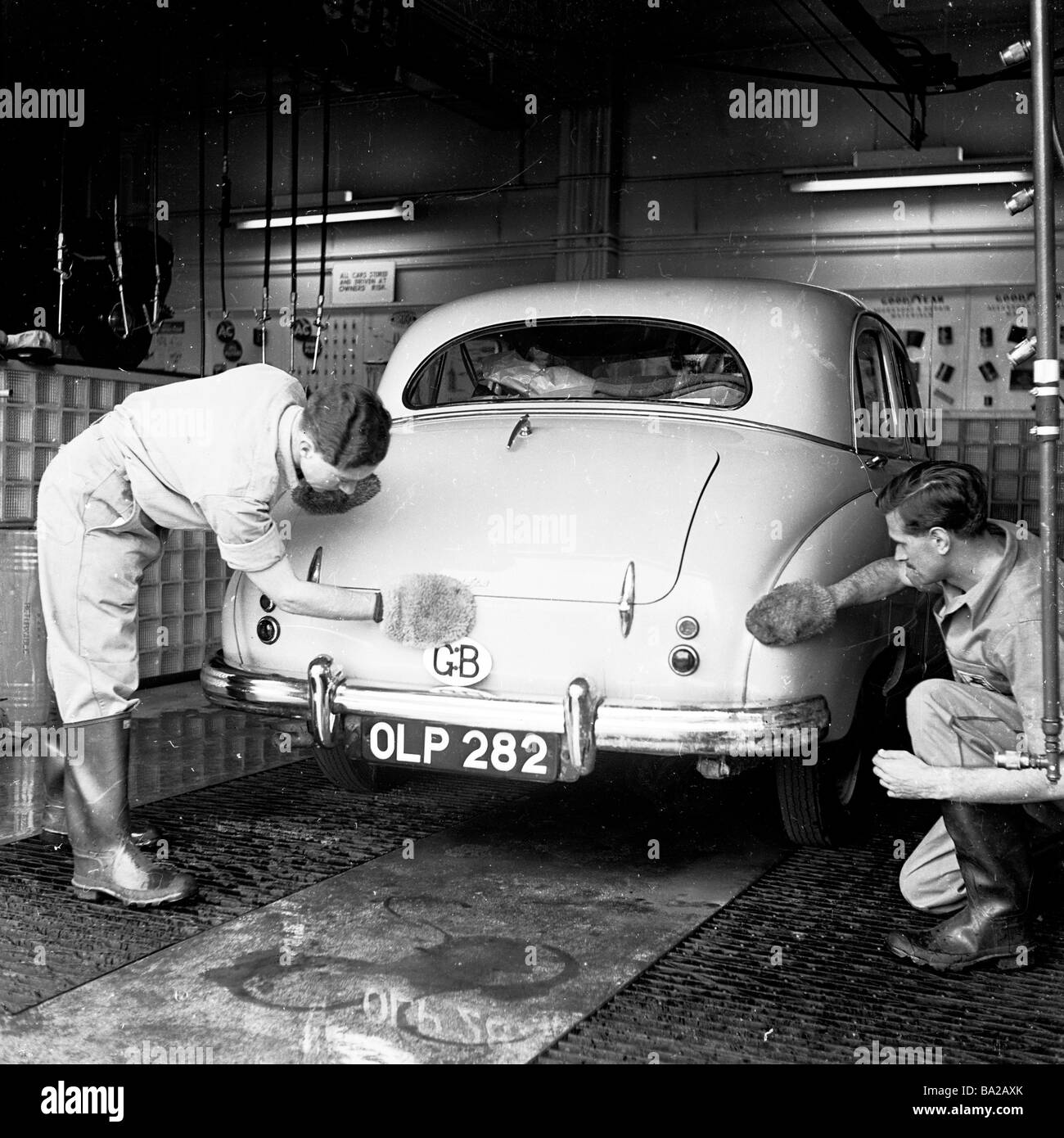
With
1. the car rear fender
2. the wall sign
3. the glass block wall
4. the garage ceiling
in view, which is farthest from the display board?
the car rear fender

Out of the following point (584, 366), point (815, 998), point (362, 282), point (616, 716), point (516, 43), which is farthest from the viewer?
point (362, 282)

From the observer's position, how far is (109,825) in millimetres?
3514

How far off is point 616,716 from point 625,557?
44cm

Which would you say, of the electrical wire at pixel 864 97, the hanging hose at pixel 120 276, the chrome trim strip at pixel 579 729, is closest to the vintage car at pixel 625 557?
the chrome trim strip at pixel 579 729

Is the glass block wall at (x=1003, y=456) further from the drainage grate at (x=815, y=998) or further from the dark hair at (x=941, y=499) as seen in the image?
the dark hair at (x=941, y=499)

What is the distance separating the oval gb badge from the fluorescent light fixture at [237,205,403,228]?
10.00 metres

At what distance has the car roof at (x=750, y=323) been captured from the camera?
4121 mm

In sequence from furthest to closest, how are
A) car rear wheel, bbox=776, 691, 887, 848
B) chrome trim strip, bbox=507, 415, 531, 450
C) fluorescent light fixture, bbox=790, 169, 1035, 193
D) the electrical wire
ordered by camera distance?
the electrical wire < fluorescent light fixture, bbox=790, 169, 1035, 193 < chrome trim strip, bbox=507, 415, 531, 450 < car rear wheel, bbox=776, 691, 887, 848

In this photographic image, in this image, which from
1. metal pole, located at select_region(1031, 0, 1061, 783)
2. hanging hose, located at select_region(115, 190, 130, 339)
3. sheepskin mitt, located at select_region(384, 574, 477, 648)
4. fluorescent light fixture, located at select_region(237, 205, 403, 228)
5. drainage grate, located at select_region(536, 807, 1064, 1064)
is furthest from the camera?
fluorescent light fixture, located at select_region(237, 205, 403, 228)

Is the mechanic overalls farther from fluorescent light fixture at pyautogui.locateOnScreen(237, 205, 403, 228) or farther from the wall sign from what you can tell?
the wall sign

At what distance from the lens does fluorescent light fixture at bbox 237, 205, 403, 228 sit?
1294 centimetres

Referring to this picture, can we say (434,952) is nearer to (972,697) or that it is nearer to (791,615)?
Answer: (791,615)

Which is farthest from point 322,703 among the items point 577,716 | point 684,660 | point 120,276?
point 120,276

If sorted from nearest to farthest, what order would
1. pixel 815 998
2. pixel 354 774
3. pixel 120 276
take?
pixel 815 998
pixel 354 774
pixel 120 276
